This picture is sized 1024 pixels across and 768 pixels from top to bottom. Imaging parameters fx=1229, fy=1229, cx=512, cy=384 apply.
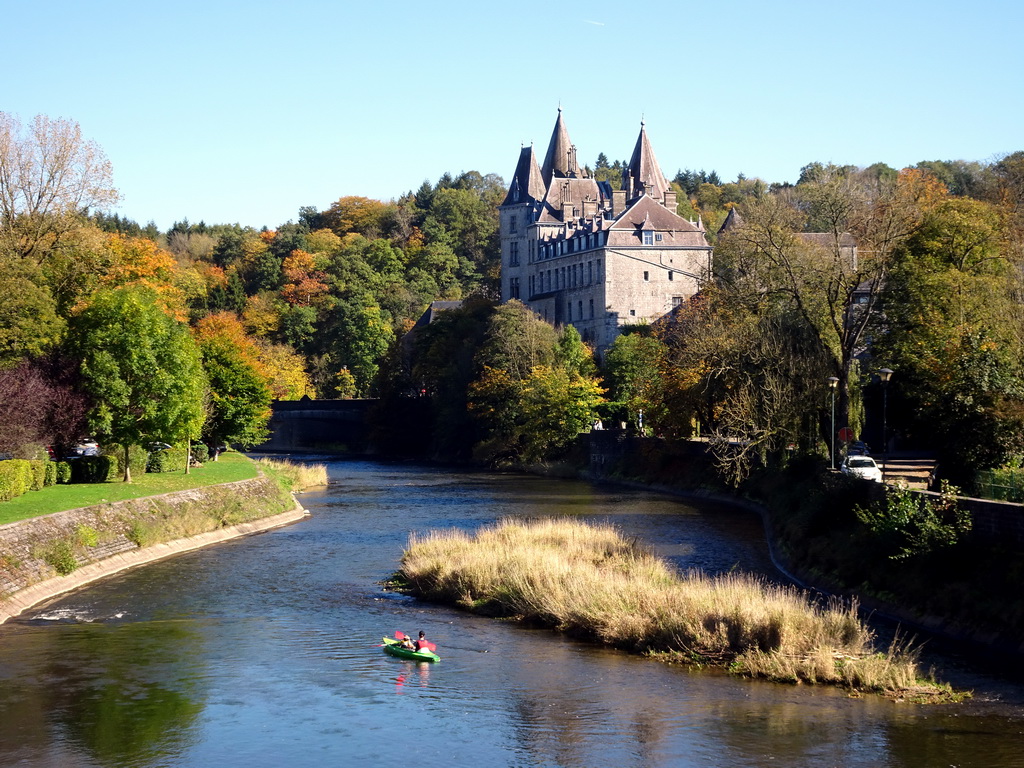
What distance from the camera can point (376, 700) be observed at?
24047mm

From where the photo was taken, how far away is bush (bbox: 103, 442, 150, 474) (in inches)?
2086

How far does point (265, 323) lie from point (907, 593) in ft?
394

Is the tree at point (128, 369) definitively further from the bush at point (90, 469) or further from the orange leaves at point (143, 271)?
the orange leaves at point (143, 271)

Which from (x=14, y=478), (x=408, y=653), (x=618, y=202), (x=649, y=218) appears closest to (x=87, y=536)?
(x=14, y=478)

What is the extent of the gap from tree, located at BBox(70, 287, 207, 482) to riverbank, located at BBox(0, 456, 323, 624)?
3.56 meters

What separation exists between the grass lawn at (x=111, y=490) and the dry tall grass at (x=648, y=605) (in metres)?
11.5

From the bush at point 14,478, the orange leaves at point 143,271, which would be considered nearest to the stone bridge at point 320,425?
the orange leaves at point 143,271

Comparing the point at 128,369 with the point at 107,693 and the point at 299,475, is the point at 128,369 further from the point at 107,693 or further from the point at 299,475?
the point at 107,693

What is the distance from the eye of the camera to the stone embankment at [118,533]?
3303 cm

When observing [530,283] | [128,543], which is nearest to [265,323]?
[530,283]

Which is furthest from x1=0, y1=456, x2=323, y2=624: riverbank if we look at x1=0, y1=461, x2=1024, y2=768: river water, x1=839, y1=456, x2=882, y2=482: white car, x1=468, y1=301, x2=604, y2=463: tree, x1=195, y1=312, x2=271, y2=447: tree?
x1=468, y1=301, x2=604, y2=463: tree

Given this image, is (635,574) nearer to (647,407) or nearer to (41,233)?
(41,233)

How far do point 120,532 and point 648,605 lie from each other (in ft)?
66.4

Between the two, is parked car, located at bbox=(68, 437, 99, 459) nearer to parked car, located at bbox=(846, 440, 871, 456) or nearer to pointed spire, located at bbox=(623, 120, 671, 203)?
parked car, located at bbox=(846, 440, 871, 456)
